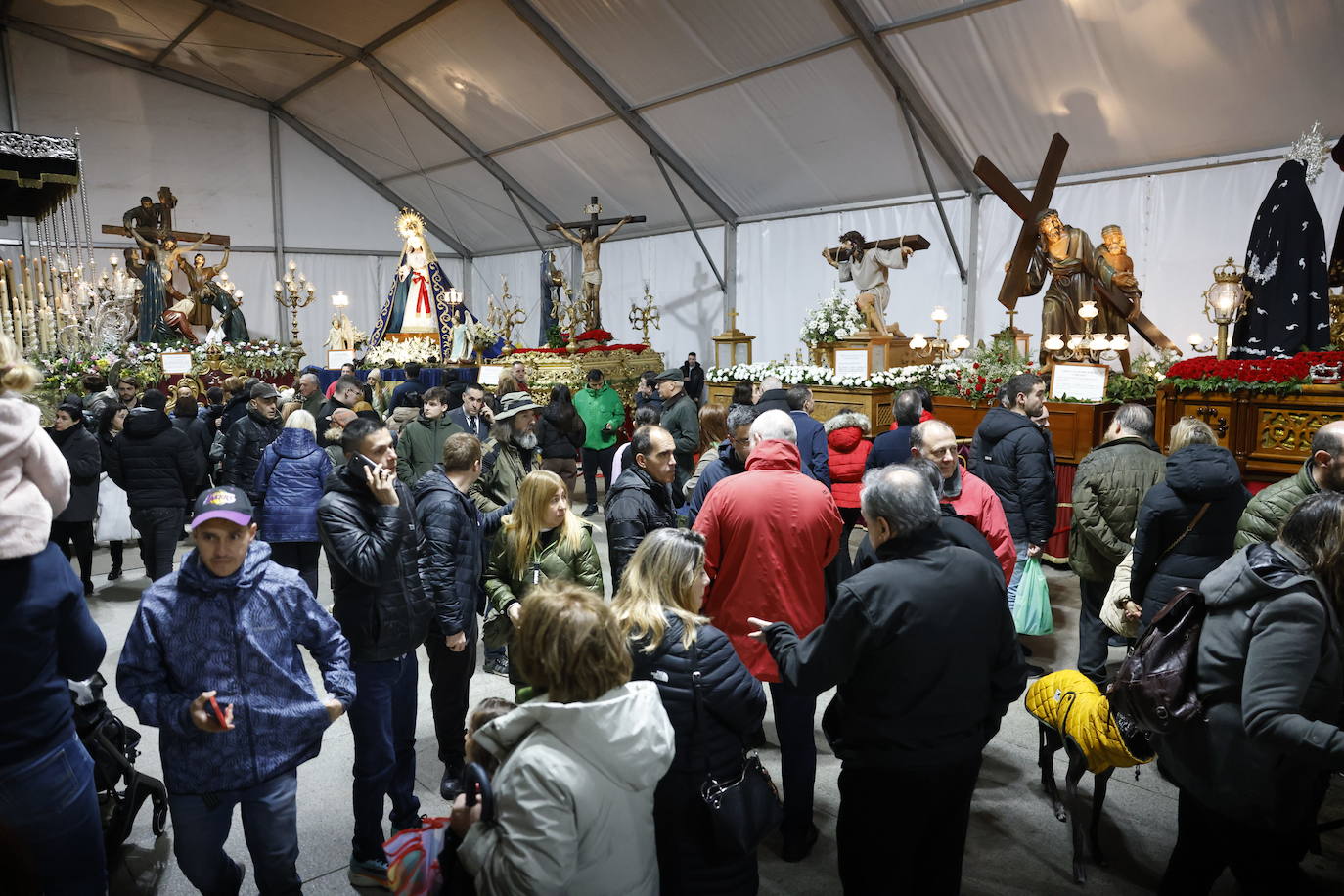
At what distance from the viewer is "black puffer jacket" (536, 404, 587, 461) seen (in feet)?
24.1

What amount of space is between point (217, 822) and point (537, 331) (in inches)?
802

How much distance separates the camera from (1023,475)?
190 inches

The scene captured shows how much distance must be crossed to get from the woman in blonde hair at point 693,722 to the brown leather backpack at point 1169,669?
1.07 meters

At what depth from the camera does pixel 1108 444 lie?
4398 mm

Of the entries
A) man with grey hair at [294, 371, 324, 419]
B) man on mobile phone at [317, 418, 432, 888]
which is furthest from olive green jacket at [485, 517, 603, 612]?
man with grey hair at [294, 371, 324, 419]

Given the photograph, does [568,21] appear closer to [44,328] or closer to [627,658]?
[44,328]

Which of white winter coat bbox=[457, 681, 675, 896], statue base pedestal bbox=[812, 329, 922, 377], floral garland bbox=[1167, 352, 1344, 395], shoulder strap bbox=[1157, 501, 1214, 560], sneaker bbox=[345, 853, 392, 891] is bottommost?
sneaker bbox=[345, 853, 392, 891]

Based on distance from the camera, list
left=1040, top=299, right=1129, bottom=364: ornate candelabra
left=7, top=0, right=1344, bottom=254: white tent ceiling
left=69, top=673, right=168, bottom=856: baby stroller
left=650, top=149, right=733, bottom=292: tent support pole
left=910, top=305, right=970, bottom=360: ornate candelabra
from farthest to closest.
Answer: left=650, top=149, right=733, bottom=292: tent support pole, left=910, top=305, right=970, bottom=360: ornate candelabra, left=7, top=0, right=1344, bottom=254: white tent ceiling, left=1040, top=299, right=1129, bottom=364: ornate candelabra, left=69, top=673, right=168, bottom=856: baby stroller

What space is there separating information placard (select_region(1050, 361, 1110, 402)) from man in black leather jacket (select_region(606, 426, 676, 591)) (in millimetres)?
4897

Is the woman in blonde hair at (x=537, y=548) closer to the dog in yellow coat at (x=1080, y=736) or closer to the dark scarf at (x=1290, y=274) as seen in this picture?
the dog in yellow coat at (x=1080, y=736)

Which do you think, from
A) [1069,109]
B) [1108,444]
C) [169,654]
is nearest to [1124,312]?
[1069,109]

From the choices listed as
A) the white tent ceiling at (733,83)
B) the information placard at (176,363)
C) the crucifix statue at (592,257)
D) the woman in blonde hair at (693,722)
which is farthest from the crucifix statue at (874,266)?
the information placard at (176,363)

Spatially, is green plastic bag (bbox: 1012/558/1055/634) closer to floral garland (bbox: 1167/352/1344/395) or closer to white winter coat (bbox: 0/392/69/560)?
floral garland (bbox: 1167/352/1344/395)

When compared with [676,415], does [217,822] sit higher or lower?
lower
